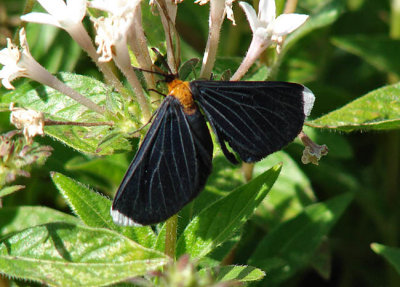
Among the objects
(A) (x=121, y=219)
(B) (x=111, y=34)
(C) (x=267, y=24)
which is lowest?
(A) (x=121, y=219)

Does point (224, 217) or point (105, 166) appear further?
point (105, 166)

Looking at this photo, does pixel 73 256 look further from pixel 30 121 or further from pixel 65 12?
pixel 65 12

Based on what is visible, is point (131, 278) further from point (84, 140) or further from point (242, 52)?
point (242, 52)

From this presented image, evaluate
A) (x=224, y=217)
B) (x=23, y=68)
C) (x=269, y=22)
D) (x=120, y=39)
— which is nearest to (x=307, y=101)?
(x=269, y=22)

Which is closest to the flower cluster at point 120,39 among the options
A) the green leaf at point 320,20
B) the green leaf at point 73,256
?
the green leaf at point 73,256

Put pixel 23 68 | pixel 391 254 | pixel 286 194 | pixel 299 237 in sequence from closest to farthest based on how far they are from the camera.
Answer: pixel 23 68 → pixel 391 254 → pixel 299 237 → pixel 286 194

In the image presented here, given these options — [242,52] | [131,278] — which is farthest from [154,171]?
[242,52]

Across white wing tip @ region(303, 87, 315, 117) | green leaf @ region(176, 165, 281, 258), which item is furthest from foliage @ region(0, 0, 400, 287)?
white wing tip @ region(303, 87, 315, 117)
